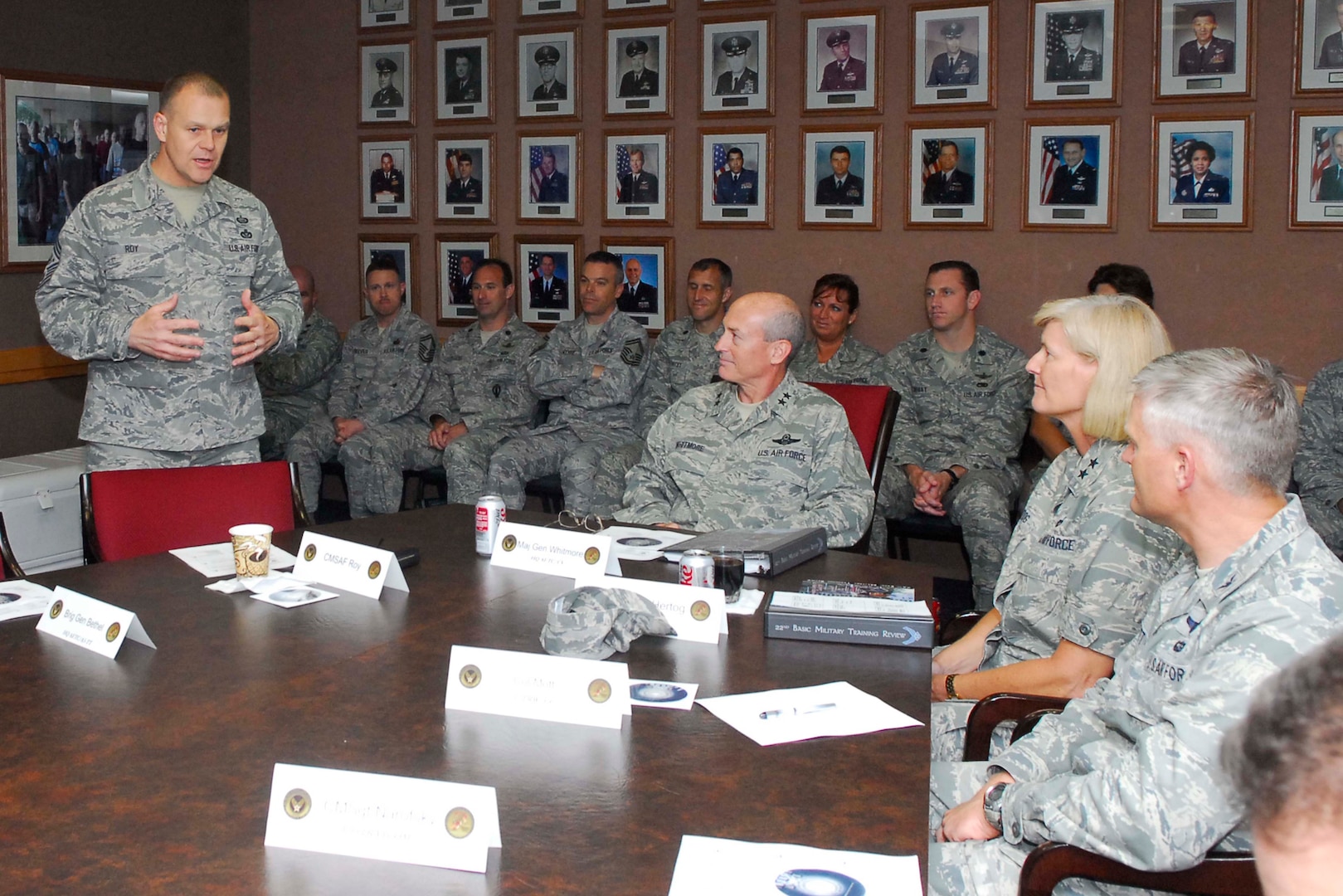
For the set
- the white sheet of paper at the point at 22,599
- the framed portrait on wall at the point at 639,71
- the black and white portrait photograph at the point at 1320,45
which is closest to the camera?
the white sheet of paper at the point at 22,599

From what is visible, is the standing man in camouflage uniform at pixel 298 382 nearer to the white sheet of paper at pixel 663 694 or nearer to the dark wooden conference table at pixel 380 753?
the dark wooden conference table at pixel 380 753

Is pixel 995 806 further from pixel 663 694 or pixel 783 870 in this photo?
pixel 783 870

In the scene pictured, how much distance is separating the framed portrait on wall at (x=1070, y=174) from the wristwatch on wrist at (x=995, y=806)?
392 centimetres

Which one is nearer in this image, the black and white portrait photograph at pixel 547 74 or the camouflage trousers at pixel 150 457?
the camouflage trousers at pixel 150 457

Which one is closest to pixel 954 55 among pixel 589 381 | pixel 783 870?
pixel 589 381

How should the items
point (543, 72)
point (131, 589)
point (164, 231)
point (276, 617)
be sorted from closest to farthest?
point (276, 617)
point (131, 589)
point (164, 231)
point (543, 72)

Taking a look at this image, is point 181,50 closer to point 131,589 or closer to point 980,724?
point 131,589

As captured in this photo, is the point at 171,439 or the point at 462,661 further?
the point at 171,439

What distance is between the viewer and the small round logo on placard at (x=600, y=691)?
68.2 inches

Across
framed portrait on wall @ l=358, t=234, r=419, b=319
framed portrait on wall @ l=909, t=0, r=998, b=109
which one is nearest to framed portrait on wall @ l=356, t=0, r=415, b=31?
framed portrait on wall @ l=358, t=234, r=419, b=319

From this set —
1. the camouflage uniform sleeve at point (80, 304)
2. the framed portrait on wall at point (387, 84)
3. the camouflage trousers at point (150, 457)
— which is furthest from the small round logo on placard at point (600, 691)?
the framed portrait on wall at point (387, 84)

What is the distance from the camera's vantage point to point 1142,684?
1870mm

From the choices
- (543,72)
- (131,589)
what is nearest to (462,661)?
(131,589)

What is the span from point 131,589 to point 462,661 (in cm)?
99
